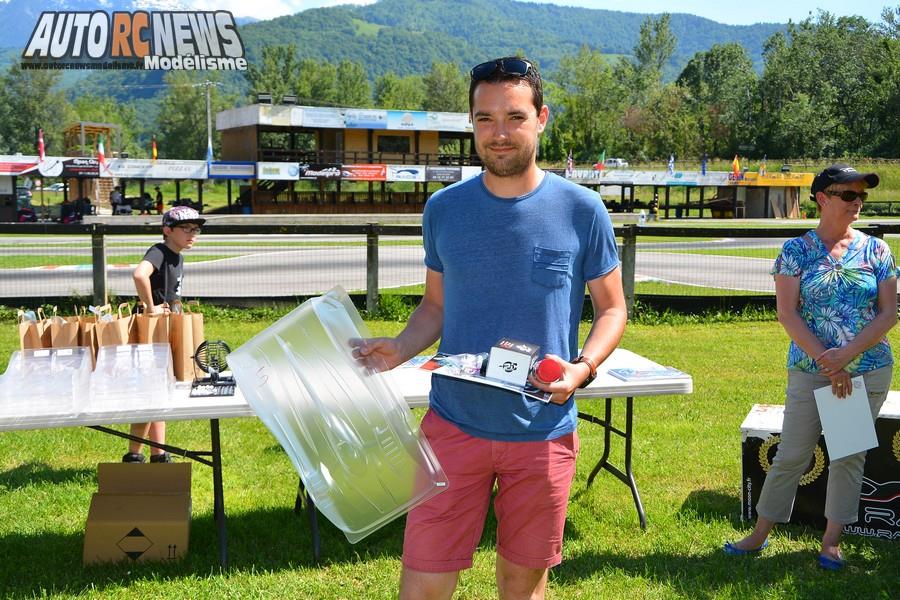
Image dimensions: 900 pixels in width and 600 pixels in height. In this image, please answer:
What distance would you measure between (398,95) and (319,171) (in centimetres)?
8807

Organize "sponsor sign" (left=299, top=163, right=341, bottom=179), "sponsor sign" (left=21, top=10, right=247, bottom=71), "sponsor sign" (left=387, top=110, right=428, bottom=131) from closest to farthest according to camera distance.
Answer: "sponsor sign" (left=299, top=163, right=341, bottom=179) → "sponsor sign" (left=387, top=110, right=428, bottom=131) → "sponsor sign" (left=21, top=10, right=247, bottom=71)

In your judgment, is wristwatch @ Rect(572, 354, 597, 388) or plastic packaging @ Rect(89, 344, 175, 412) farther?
plastic packaging @ Rect(89, 344, 175, 412)

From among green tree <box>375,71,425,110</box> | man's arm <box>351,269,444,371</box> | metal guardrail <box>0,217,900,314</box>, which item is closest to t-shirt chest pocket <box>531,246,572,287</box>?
man's arm <box>351,269,444,371</box>

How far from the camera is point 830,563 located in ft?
14.1

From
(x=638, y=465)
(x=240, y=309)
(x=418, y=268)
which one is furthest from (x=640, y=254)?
(x=638, y=465)

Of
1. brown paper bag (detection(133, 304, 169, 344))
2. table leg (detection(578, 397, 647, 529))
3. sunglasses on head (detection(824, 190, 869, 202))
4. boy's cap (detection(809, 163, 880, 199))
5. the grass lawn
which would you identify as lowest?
the grass lawn

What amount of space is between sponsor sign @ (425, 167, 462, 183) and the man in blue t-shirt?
54.0 meters

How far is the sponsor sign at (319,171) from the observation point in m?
52.8

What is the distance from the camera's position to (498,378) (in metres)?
2.38

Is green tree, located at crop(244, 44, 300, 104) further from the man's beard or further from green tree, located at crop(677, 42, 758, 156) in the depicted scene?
the man's beard

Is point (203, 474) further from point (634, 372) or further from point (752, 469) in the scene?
point (752, 469)

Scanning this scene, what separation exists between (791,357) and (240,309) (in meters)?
8.38

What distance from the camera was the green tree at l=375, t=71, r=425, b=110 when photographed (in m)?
136

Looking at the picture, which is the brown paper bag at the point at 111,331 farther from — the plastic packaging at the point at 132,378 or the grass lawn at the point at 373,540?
the grass lawn at the point at 373,540
